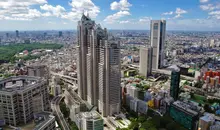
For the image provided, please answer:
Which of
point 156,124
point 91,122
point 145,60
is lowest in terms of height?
point 156,124

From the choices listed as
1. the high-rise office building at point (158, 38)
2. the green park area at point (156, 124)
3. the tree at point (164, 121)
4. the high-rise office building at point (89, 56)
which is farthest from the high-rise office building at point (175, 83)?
the high-rise office building at point (158, 38)

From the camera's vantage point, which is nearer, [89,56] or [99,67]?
[99,67]

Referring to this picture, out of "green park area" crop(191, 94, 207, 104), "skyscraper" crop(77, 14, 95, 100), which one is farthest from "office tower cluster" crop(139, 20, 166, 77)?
"skyscraper" crop(77, 14, 95, 100)

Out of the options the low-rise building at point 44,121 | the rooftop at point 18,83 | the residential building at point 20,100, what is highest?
the rooftop at point 18,83

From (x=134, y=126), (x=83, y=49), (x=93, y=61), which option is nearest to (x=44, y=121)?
(x=134, y=126)

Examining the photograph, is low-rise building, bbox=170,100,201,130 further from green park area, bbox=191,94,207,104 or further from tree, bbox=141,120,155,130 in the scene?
green park area, bbox=191,94,207,104

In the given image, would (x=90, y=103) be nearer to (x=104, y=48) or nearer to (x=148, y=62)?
(x=104, y=48)

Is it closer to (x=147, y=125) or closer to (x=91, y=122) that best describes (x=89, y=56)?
(x=91, y=122)

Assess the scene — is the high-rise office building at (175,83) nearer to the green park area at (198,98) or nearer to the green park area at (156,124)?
the green park area at (156,124)

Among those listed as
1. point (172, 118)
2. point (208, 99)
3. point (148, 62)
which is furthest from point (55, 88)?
point (208, 99)
